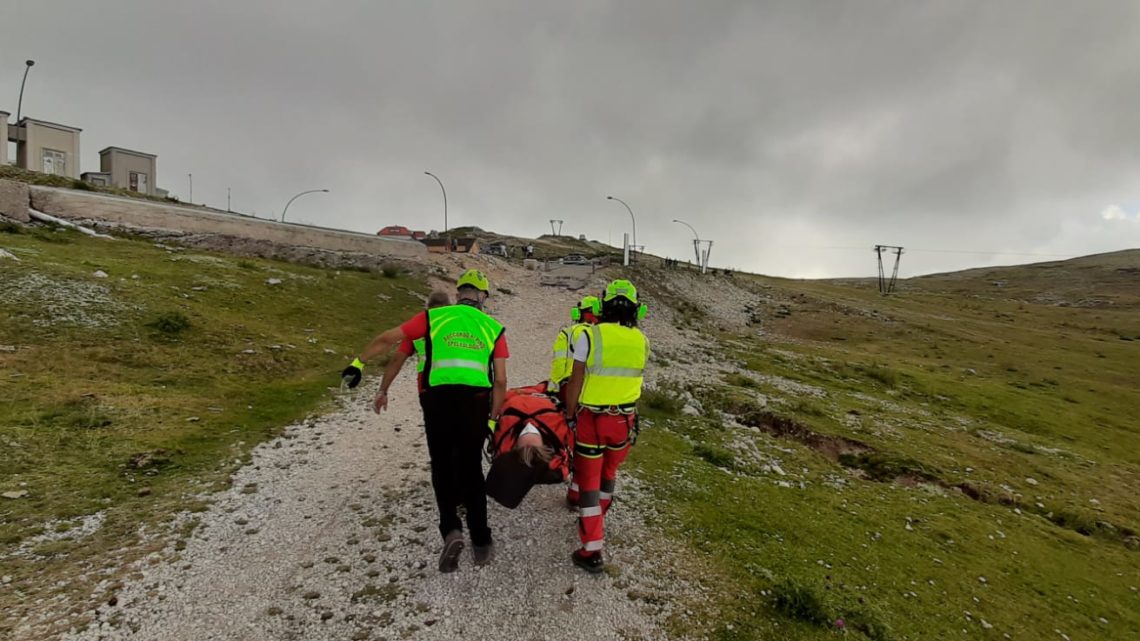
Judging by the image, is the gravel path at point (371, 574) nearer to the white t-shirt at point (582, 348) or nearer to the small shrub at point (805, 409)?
the white t-shirt at point (582, 348)

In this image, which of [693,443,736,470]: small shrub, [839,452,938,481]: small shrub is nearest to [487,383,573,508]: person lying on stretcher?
[693,443,736,470]: small shrub

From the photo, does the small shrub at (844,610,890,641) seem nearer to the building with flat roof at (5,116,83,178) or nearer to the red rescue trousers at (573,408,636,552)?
the red rescue trousers at (573,408,636,552)

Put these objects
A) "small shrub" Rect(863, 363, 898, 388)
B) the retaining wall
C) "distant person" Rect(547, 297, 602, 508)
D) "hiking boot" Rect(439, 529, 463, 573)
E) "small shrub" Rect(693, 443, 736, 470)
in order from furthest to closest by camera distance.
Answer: "small shrub" Rect(863, 363, 898, 388)
the retaining wall
"small shrub" Rect(693, 443, 736, 470)
"distant person" Rect(547, 297, 602, 508)
"hiking boot" Rect(439, 529, 463, 573)

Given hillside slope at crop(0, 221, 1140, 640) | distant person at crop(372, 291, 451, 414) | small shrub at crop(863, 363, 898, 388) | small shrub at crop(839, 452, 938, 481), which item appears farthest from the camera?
small shrub at crop(863, 363, 898, 388)

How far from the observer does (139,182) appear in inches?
1902

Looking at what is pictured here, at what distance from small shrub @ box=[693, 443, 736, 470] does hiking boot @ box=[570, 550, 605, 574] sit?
4941 millimetres

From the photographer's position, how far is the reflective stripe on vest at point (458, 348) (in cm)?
459

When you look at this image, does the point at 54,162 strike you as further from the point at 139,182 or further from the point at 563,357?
the point at 563,357

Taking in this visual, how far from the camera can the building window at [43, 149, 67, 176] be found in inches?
1644

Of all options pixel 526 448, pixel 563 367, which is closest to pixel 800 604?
pixel 526 448

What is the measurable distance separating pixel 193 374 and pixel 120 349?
5.56 feet

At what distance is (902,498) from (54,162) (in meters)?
62.3

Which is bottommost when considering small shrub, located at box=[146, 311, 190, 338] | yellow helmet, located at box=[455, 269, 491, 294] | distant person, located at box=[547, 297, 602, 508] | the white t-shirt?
small shrub, located at box=[146, 311, 190, 338]

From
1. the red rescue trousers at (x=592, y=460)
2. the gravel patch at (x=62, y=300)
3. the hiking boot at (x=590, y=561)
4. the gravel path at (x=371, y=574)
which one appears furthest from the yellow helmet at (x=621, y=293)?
the gravel patch at (x=62, y=300)
